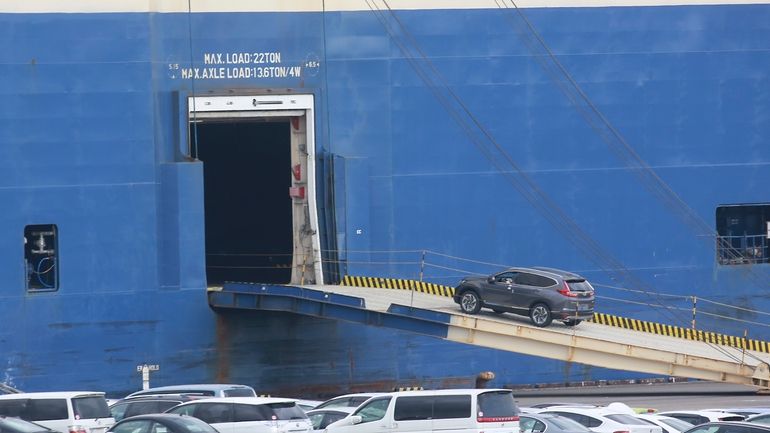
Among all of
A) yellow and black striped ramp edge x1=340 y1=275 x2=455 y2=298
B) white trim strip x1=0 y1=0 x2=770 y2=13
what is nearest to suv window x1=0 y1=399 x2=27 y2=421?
yellow and black striped ramp edge x1=340 y1=275 x2=455 y2=298

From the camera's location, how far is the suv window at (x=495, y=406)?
81.1ft

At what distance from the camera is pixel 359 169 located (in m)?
39.0

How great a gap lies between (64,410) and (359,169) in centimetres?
1486

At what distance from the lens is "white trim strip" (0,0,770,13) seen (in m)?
37.0

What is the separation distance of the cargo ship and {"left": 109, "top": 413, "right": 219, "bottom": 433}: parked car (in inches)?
530

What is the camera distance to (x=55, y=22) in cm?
3694

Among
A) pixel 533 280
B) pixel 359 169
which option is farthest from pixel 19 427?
pixel 359 169

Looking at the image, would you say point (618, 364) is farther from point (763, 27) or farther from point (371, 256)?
point (763, 27)

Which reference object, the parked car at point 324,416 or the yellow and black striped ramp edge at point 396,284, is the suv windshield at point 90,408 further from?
the yellow and black striped ramp edge at point 396,284

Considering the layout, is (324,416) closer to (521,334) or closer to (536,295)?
(521,334)

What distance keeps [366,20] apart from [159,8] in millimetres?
5481

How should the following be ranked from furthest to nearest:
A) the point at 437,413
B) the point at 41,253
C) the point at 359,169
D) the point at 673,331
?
1. the point at 359,169
2. the point at 673,331
3. the point at 41,253
4. the point at 437,413

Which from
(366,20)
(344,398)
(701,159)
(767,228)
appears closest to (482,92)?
(366,20)

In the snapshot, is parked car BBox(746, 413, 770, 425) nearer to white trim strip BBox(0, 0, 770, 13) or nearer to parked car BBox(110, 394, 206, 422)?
parked car BBox(110, 394, 206, 422)
